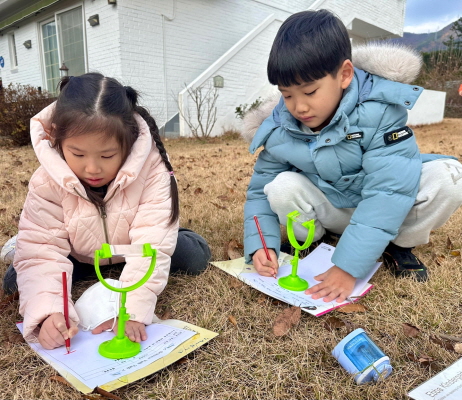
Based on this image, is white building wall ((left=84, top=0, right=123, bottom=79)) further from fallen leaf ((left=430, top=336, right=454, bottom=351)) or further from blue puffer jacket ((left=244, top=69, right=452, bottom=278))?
fallen leaf ((left=430, top=336, right=454, bottom=351))

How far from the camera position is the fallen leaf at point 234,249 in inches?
80.4

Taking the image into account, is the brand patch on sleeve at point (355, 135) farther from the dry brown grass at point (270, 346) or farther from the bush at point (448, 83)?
the bush at point (448, 83)

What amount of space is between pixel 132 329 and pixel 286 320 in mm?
529

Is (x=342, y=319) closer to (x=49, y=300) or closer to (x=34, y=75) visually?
(x=49, y=300)

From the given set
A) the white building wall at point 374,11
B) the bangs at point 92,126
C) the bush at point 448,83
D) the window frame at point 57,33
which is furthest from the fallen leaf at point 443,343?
the bush at point 448,83

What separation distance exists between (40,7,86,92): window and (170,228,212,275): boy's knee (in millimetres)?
7375

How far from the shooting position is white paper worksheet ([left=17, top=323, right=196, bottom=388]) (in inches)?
43.1

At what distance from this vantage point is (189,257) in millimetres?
1783

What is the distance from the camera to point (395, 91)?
1.56m

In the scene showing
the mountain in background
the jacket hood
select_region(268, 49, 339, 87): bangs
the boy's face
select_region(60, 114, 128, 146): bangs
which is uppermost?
select_region(268, 49, 339, 87): bangs

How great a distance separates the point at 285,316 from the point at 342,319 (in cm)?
20

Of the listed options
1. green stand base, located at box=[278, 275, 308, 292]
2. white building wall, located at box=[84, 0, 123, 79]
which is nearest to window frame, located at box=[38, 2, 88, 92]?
white building wall, located at box=[84, 0, 123, 79]

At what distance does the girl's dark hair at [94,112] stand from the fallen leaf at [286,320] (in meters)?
0.78

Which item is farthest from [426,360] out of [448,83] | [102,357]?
[448,83]
